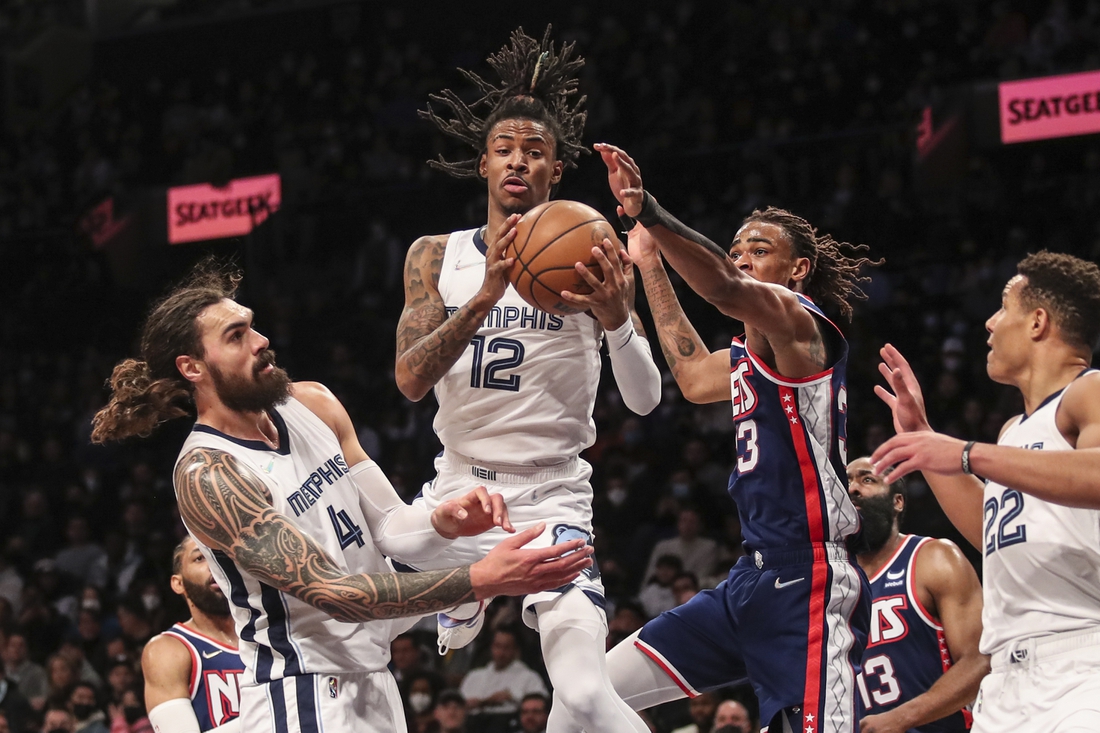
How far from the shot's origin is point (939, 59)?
1398 centimetres

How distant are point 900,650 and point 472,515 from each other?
2.24 meters

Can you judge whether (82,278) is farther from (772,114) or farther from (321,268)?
(772,114)

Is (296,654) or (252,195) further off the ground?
(252,195)

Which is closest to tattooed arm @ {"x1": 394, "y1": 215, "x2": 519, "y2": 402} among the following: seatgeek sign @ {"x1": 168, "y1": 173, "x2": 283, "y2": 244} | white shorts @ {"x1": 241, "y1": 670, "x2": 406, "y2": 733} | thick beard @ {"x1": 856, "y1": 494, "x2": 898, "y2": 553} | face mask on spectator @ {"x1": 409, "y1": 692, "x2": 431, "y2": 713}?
white shorts @ {"x1": 241, "y1": 670, "x2": 406, "y2": 733}

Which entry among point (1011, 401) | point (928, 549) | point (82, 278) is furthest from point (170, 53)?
point (928, 549)

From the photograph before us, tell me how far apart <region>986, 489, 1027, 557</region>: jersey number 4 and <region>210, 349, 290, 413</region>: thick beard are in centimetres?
235

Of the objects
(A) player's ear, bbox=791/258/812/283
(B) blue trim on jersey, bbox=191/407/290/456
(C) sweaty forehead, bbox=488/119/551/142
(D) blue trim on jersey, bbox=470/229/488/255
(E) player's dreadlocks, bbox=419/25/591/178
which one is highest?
(E) player's dreadlocks, bbox=419/25/591/178

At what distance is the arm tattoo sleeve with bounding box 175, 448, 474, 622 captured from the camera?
3.52 m

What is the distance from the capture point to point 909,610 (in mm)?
5148

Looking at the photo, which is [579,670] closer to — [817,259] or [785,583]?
[785,583]

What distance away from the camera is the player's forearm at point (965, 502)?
14.9 feet

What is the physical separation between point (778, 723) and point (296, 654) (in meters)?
1.61

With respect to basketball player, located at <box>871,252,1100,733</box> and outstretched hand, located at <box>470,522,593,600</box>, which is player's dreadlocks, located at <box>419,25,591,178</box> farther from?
outstretched hand, located at <box>470,522,593,600</box>

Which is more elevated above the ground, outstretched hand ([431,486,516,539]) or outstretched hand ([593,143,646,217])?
outstretched hand ([593,143,646,217])
